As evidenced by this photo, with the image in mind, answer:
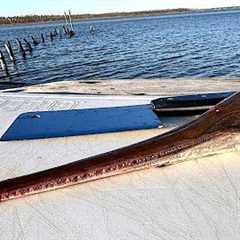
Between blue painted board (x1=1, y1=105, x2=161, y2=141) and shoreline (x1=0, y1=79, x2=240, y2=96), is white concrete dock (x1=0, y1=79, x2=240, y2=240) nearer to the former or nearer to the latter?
blue painted board (x1=1, y1=105, x2=161, y2=141)

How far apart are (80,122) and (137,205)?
173cm

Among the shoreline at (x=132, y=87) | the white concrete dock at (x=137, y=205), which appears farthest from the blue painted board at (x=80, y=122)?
the shoreline at (x=132, y=87)

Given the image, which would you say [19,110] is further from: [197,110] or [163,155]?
[163,155]

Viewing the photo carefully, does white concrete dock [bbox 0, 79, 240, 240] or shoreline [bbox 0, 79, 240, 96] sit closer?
white concrete dock [bbox 0, 79, 240, 240]

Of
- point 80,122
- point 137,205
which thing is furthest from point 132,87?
point 137,205

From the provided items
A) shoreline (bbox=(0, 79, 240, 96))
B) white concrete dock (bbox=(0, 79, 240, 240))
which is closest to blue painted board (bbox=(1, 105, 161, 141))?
white concrete dock (bbox=(0, 79, 240, 240))

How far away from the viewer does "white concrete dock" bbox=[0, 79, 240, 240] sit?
2445 mm

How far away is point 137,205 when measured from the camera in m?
2.70

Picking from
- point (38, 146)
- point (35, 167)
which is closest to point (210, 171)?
point (35, 167)

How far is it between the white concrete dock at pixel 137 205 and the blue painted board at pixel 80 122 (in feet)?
1.47

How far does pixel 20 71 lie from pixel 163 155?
2494cm

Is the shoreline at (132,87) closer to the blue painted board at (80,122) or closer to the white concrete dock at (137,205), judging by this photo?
the blue painted board at (80,122)

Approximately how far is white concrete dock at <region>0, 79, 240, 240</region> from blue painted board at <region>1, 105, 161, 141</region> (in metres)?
0.45

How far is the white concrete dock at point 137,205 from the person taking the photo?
2.45 meters
